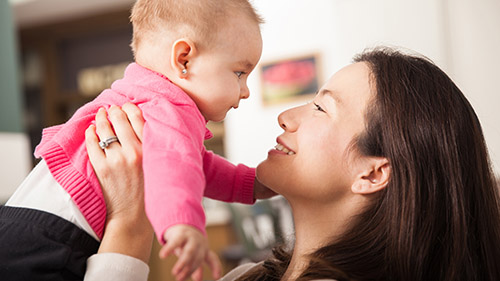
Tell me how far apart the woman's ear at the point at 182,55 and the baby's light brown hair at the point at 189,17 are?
2cm

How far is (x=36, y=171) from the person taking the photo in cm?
112

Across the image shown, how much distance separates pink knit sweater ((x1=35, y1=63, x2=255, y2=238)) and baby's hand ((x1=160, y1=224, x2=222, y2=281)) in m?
0.02

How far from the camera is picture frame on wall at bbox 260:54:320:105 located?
486 centimetres

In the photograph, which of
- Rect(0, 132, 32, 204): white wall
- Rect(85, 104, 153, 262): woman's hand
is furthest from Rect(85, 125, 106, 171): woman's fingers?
Rect(0, 132, 32, 204): white wall

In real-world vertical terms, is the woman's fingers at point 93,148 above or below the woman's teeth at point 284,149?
above

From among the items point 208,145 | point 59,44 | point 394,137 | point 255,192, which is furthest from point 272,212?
point 59,44

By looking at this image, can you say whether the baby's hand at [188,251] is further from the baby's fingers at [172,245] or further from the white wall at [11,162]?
the white wall at [11,162]

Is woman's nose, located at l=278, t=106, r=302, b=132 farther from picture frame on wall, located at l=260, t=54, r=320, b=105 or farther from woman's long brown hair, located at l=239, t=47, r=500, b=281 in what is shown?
picture frame on wall, located at l=260, t=54, r=320, b=105

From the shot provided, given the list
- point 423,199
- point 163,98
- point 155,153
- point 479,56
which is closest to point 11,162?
point 163,98

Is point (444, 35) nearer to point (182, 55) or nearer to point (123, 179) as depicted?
point (182, 55)

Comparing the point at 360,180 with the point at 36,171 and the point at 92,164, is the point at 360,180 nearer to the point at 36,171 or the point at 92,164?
the point at 92,164

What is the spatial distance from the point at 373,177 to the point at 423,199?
13 cm

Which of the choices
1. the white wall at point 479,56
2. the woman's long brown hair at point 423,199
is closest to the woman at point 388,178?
the woman's long brown hair at point 423,199

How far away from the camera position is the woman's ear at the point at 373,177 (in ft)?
3.94
